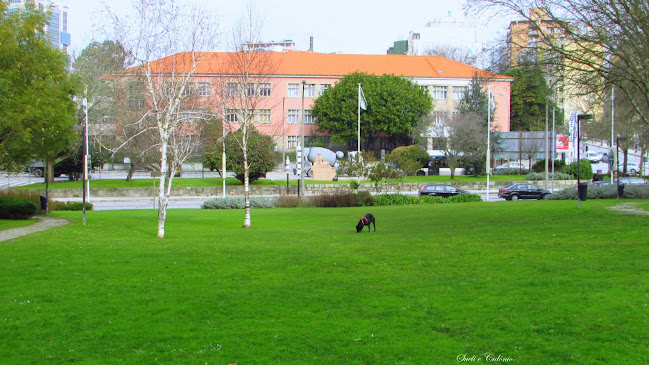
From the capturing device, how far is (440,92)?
85.7 m

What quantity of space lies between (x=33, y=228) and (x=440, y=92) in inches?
2828

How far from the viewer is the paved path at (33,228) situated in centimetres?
1903

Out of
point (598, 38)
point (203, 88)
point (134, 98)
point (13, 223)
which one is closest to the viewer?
point (598, 38)

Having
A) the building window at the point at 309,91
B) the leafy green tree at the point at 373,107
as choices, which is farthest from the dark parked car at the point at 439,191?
the building window at the point at 309,91

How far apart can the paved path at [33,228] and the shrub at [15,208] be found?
0.64m

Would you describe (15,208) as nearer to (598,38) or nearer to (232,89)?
(232,89)

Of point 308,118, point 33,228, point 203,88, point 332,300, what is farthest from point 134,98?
point 308,118

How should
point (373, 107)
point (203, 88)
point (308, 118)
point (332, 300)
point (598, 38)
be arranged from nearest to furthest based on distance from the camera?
point (332, 300)
point (598, 38)
point (203, 88)
point (373, 107)
point (308, 118)

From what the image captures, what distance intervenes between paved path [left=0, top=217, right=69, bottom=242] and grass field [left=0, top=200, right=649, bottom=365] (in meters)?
2.06

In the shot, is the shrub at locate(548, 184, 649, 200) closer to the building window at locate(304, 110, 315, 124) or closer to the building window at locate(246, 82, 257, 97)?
the building window at locate(246, 82, 257, 97)

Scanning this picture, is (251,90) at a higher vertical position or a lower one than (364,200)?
higher

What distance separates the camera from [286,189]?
1911 inches

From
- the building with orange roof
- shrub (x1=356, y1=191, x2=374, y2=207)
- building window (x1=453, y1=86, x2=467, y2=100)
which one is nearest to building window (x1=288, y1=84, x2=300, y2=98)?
the building with orange roof

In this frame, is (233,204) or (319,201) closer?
(233,204)
